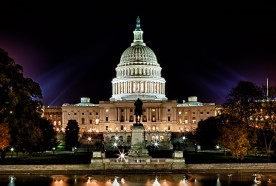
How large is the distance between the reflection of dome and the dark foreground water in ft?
421

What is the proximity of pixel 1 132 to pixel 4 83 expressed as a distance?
19.8 ft

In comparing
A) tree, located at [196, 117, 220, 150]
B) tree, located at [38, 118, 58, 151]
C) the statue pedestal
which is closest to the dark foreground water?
the statue pedestal

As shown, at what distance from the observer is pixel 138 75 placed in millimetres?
185000

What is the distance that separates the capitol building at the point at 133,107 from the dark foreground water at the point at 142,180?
10572 cm

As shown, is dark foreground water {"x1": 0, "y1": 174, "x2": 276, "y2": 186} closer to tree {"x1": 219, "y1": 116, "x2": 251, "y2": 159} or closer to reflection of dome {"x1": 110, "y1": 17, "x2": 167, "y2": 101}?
tree {"x1": 219, "y1": 116, "x2": 251, "y2": 159}

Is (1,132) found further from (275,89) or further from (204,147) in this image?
(204,147)

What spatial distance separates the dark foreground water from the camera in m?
45.4

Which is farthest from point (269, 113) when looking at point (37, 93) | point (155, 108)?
point (155, 108)

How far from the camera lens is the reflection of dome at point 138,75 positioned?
18412 centimetres

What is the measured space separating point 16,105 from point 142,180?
67.3 feet

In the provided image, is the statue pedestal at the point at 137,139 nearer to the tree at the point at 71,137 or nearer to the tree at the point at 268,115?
the tree at the point at 268,115

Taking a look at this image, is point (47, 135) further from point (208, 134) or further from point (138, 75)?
point (138, 75)

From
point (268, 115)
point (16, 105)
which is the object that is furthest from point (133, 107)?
point (16, 105)

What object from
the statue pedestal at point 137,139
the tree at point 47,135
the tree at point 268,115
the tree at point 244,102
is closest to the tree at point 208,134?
the tree at point 244,102
